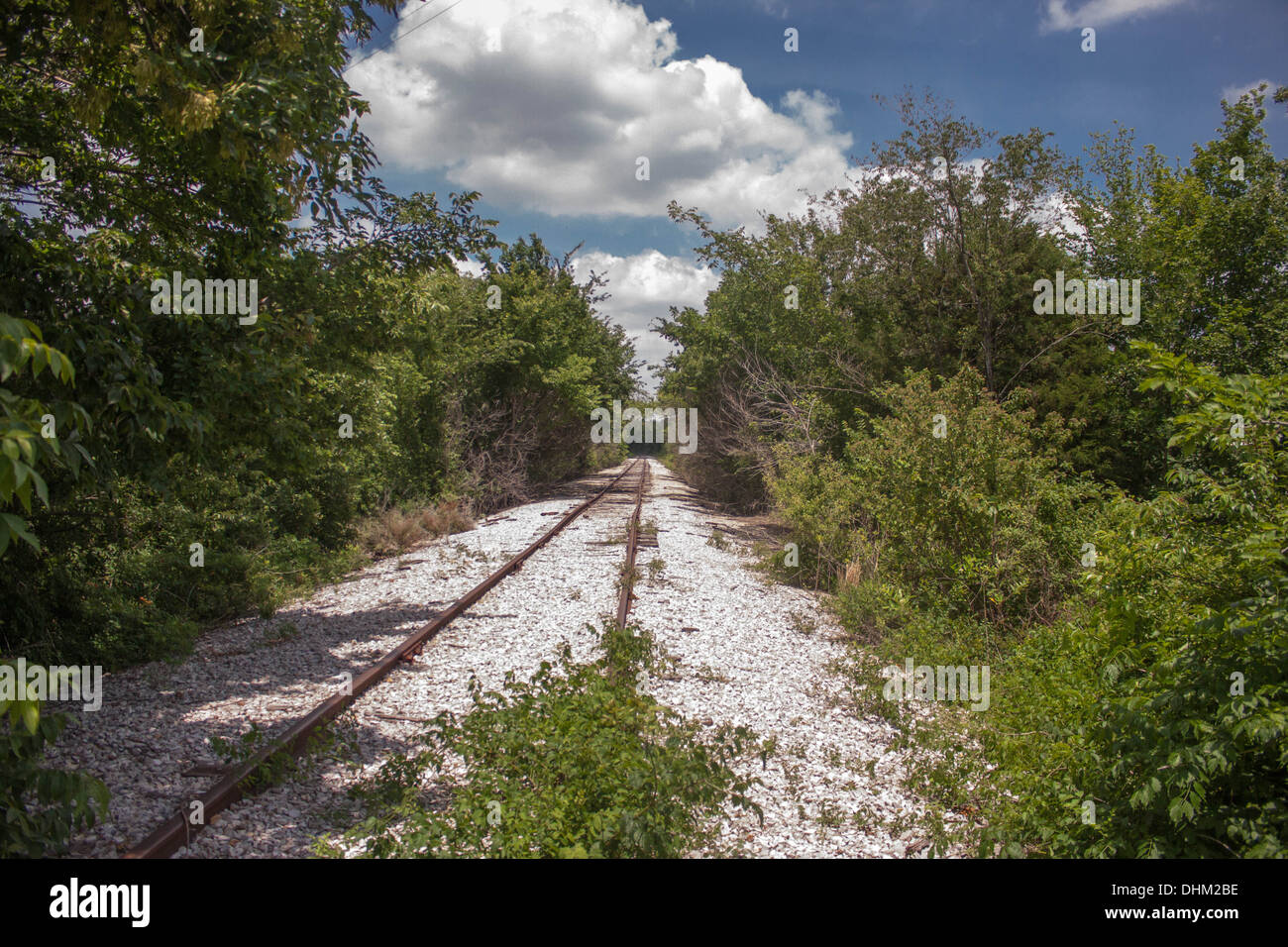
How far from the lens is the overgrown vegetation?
3447 millimetres

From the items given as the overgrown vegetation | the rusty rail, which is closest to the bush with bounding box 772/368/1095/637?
the overgrown vegetation

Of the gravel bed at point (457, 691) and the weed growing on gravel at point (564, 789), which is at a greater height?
the weed growing on gravel at point (564, 789)

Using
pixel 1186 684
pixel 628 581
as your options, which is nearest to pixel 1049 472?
pixel 628 581

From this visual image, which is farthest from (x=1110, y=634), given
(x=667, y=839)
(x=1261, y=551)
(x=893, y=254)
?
(x=893, y=254)

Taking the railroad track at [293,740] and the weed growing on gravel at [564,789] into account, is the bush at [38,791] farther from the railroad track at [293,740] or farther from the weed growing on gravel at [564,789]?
the weed growing on gravel at [564,789]

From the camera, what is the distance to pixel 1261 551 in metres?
3.13

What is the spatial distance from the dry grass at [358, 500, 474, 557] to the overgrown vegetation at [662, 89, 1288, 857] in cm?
800

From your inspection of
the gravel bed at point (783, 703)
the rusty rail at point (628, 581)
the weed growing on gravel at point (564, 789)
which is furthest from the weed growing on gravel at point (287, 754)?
the rusty rail at point (628, 581)

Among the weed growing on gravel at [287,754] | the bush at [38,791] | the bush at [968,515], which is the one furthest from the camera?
the bush at [968,515]

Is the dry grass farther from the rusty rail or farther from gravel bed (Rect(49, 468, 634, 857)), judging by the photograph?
the rusty rail

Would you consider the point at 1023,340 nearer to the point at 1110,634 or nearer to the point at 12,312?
the point at 1110,634

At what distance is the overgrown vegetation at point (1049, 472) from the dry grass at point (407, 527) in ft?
26.2

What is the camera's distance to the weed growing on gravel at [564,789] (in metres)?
Result: 3.45
